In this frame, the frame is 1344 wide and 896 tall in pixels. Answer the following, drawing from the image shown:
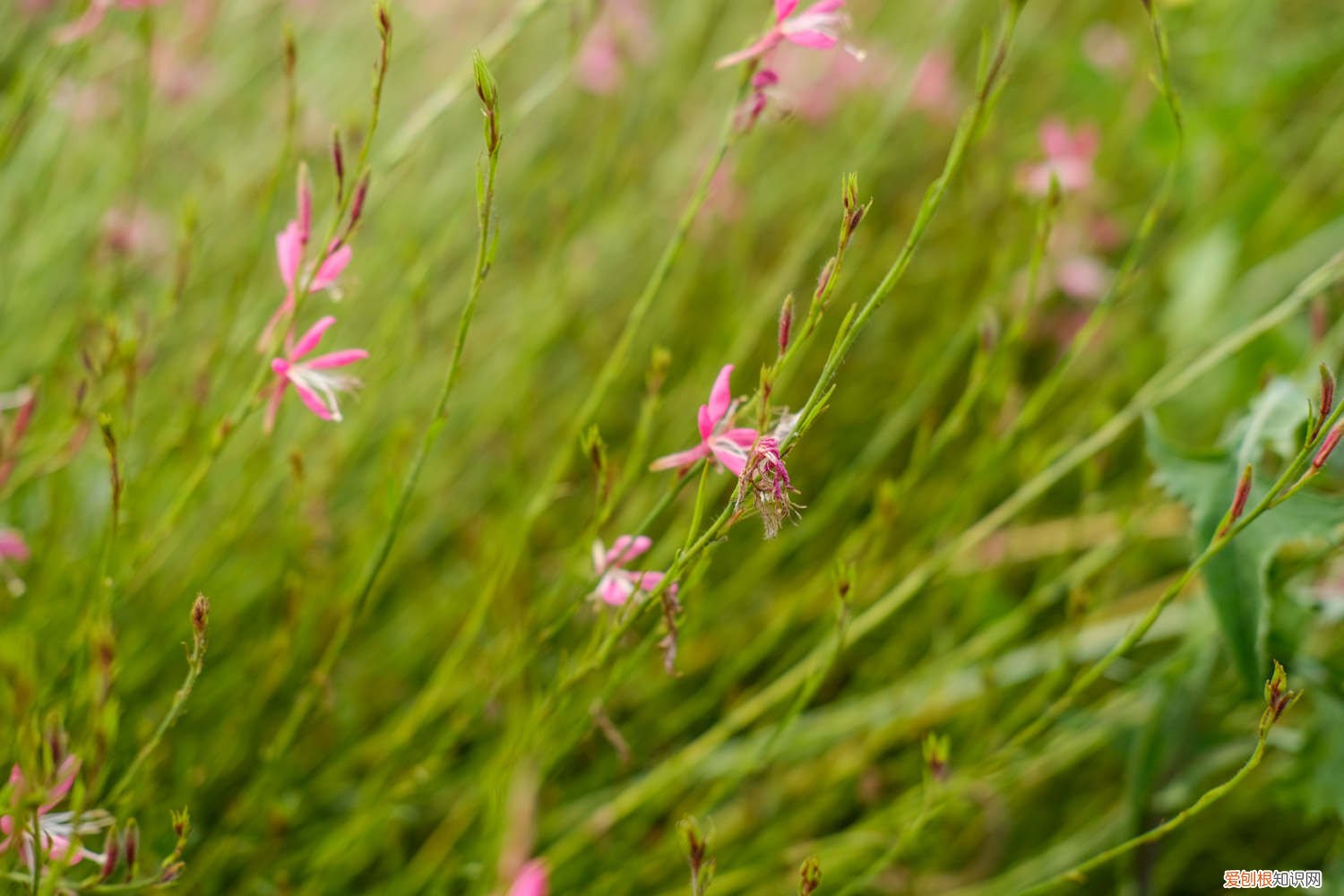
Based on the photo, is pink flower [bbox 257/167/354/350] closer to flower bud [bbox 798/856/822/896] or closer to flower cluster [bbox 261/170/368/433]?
flower cluster [bbox 261/170/368/433]

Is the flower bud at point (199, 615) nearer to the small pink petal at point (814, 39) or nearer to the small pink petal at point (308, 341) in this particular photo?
the small pink petal at point (308, 341)

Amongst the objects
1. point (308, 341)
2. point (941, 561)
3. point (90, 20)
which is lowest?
point (941, 561)

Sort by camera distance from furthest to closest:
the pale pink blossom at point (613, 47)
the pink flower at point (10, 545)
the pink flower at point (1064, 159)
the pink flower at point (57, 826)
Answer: the pale pink blossom at point (613, 47) → the pink flower at point (1064, 159) → the pink flower at point (10, 545) → the pink flower at point (57, 826)

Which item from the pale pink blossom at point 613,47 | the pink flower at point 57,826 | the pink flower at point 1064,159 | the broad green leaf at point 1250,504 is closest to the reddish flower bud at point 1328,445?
the broad green leaf at point 1250,504

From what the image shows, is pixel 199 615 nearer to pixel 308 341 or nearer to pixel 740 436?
pixel 308 341

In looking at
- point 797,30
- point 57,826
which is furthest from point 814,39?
point 57,826

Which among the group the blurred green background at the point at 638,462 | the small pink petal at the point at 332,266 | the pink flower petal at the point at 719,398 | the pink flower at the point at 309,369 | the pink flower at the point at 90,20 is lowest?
the blurred green background at the point at 638,462
